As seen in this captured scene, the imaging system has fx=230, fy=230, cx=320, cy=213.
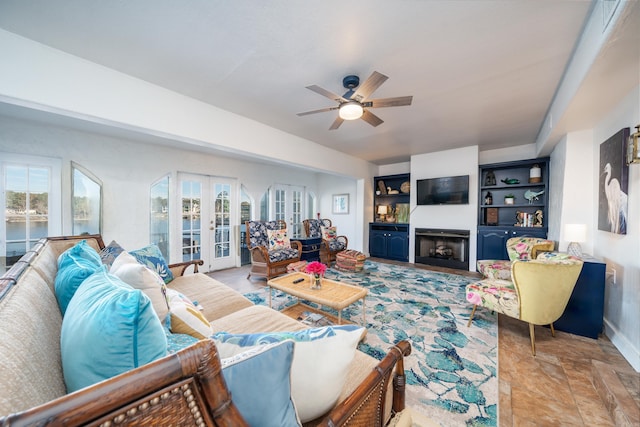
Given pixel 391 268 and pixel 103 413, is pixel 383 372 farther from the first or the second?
pixel 391 268

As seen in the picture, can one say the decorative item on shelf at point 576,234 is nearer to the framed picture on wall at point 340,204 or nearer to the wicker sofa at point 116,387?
the wicker sofa at point 116,387

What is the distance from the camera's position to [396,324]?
2.37m

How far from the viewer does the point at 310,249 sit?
4.95 meters

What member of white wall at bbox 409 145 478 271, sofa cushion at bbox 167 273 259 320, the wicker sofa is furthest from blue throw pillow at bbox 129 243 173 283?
white wall at bbox 409 145 478 271

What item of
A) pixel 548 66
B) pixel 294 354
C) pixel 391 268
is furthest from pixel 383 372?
pixel 391 268

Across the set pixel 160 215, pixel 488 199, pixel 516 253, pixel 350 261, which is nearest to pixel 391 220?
pixel 488 199

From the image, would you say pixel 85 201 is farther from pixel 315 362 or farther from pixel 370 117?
pixel 315 362

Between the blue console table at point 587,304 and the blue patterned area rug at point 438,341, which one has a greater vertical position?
the blue console table at point 587,304

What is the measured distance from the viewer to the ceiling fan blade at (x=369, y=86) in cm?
181

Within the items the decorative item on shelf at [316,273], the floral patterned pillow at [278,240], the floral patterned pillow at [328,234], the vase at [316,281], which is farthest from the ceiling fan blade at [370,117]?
the floral patterned pillow at [328,234]

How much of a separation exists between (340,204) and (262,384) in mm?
6139

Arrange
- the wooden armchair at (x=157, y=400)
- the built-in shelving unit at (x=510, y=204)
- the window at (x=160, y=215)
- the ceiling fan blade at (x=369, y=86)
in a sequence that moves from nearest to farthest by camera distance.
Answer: the wooden armchair at (x=157, y=400), the ceiling fan blade at (x=369, y=86), the window at (x=160, y=215), the built-in shelving unit at (x=510, y=204)

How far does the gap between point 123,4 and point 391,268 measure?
4.85 metres

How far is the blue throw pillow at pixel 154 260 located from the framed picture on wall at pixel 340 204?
4821 millimetres
